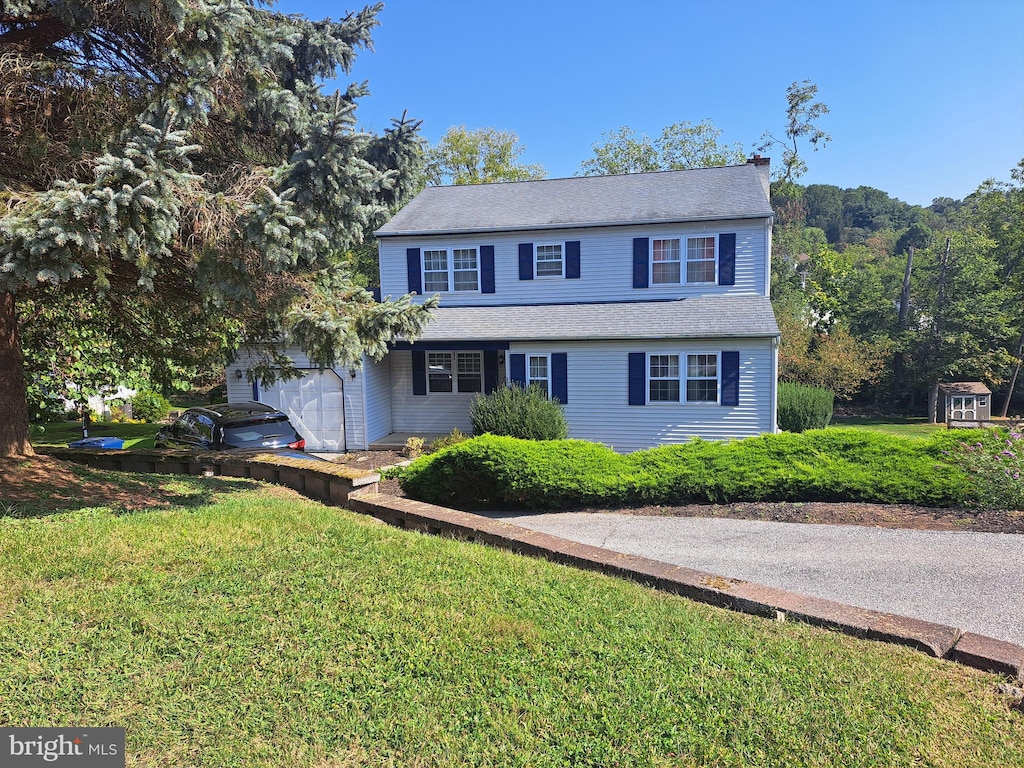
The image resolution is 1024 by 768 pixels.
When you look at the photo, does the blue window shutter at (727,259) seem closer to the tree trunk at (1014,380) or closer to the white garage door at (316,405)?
the white garage door at (316,405)

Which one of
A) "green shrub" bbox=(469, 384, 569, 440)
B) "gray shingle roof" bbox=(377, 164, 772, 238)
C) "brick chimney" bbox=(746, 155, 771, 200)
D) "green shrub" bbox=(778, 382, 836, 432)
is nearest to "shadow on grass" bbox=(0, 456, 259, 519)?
"green shrub" bbox=(469, 384, 569, 440)

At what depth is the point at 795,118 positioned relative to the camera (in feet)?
113

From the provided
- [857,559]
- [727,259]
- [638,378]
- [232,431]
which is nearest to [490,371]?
[638,378]

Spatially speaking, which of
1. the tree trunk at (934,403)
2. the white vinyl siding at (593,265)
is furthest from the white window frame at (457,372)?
the tree trunk at (934,403)

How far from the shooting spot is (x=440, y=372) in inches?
738

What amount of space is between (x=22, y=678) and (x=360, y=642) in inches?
66.9

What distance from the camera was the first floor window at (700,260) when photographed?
1681 cm

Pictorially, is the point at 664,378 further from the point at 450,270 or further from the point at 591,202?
the point at 450,270

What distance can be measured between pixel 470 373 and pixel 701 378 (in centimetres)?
679

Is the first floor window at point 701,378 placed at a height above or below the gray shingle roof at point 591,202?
below

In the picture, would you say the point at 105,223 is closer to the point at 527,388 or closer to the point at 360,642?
the point at 360,642

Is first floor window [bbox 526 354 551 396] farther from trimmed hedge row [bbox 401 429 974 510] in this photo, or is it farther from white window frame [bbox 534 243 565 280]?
trimmed hedge row [bbox 401 429 974 510]

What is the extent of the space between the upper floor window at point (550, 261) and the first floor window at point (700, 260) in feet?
11.5

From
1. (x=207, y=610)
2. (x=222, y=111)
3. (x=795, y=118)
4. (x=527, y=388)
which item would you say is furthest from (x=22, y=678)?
(x=795, y=118)
